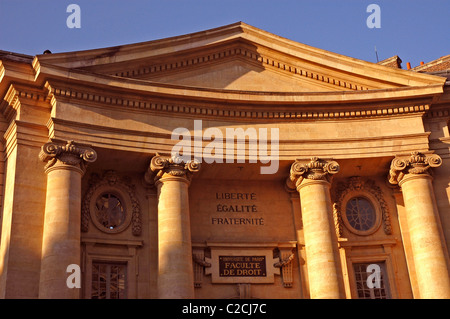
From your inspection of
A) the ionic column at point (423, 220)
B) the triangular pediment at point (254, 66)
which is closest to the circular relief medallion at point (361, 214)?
the ionic column at point (423, 220)

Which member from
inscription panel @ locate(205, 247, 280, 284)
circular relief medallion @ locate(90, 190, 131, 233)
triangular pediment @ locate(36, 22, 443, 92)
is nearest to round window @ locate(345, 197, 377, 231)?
inscription panel @ locate(205, 247, 280, 284)

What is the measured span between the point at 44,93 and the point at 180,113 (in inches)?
191

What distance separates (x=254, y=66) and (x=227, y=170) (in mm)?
4438

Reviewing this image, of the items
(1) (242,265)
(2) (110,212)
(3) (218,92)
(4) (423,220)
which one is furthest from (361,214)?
(2) (110,212)

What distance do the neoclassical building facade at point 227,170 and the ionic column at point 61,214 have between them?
2.1 inches

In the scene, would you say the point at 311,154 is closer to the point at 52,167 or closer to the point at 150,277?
the point at 150,277

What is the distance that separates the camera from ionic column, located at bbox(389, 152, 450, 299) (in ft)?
75.2

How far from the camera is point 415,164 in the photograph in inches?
965

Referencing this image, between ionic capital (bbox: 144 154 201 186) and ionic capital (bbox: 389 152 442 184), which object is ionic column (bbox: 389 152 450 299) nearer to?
ionic capital (bbox: 389 152 442 184)

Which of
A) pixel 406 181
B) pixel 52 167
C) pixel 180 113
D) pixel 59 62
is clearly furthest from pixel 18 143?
pixel 406 181

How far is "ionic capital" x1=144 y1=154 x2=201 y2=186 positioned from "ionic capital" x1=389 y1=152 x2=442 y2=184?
24.2 feet

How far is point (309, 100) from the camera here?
24969mm
